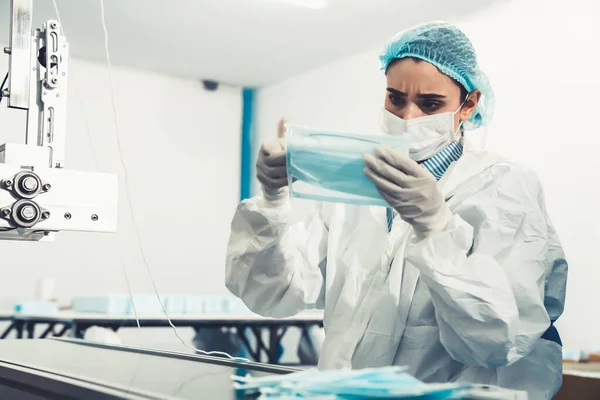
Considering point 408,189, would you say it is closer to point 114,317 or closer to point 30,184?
point 30,184

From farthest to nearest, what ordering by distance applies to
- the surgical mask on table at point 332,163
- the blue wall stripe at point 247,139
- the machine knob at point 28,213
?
the blue wall stripe at point 247,139 → the machine knob at point 28,213 → the surgical mask on table at point 332,163

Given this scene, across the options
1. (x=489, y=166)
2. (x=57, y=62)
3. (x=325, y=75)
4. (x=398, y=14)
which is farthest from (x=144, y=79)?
(x=489, y=166)

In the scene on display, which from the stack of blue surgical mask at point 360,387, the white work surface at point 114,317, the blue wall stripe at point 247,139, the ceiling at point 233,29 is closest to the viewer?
the stack of blue surgical mask at point 360,387

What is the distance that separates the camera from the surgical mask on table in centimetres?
107

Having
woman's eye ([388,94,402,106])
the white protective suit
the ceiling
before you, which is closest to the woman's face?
woman's eye ([388,94,402,106])

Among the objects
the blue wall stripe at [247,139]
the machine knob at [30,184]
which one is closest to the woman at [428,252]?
the machine knob at [30,184]

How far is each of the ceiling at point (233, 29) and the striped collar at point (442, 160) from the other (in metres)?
2.77

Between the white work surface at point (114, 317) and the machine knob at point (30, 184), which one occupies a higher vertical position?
the machine knob at point (30, 184)

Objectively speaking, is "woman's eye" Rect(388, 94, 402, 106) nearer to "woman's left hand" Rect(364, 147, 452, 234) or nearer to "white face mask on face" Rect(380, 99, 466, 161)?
"white face mask on face" Rect(380, 99, 466, 161)

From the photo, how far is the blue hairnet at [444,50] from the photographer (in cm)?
145

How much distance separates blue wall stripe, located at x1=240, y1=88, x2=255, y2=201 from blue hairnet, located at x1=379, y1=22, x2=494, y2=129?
4370 millimetres

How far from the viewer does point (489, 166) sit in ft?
4.42

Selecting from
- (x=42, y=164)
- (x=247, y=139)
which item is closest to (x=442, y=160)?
(x=42, y=164)

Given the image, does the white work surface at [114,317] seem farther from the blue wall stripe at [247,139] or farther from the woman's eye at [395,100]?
the blue wall stripe at [247,139]
